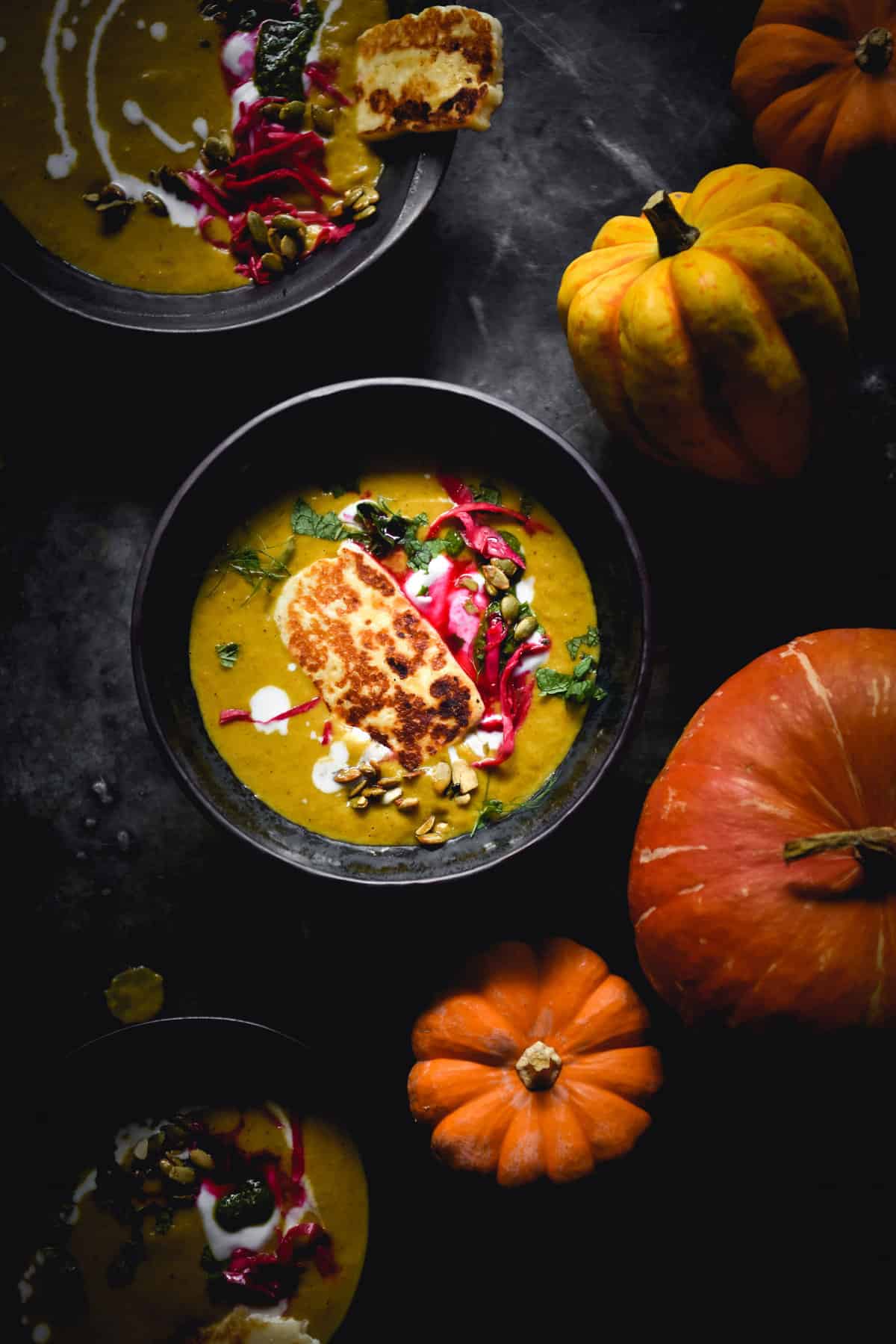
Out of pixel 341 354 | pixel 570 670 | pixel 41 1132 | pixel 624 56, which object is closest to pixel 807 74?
pixel 624 56

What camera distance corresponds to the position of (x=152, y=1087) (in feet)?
10.2

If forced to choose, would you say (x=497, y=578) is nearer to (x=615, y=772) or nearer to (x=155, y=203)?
(x=615, y=772)

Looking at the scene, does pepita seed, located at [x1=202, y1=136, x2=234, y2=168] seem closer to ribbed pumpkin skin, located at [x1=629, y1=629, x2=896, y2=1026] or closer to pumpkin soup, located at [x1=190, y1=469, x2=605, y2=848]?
pumpkin soup, located at [x1=190, y1=469, x2=605, y2=848]

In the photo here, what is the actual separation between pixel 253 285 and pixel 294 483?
63cm

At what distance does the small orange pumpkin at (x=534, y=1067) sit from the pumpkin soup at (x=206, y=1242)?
0.40 meters

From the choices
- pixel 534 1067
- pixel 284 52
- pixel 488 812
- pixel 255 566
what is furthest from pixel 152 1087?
pixel 284 52

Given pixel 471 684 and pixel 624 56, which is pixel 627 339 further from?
pixel 624 56

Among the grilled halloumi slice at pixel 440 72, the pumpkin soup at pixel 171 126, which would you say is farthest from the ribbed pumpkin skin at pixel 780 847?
the pumpkin soup at pixel 171 126

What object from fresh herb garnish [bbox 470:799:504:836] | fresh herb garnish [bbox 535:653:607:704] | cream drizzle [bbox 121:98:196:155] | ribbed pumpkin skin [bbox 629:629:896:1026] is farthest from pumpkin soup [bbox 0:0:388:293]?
ribbed pumpkin skin [bbox 629:629:896:1026]

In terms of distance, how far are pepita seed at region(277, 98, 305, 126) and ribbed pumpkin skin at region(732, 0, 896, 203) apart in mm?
1395

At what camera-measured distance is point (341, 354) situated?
349 centimetres

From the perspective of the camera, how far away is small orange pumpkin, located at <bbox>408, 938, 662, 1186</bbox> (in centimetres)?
286

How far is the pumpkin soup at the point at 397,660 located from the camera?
3098 mm

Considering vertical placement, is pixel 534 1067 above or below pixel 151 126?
below
